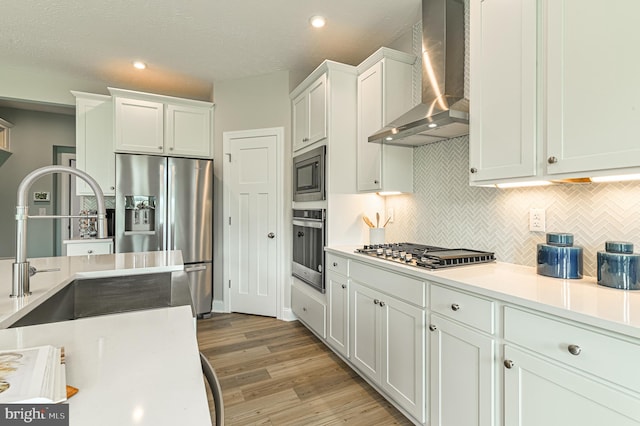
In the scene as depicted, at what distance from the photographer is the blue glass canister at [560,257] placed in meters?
1.45

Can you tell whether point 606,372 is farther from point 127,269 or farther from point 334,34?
point 334,34

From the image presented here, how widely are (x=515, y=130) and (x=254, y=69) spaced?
2862 millimetres

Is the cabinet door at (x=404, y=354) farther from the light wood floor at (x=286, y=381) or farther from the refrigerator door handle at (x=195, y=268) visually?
the refrigerator door handle at (x=195, y=268)

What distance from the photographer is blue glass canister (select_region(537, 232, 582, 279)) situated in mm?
1447

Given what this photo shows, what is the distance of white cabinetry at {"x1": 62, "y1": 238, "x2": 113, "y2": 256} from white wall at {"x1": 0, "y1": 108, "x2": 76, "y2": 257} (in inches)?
62.0

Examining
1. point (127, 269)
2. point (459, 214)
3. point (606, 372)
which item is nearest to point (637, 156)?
point (606, 372)

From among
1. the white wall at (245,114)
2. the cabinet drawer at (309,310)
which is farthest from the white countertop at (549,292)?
the white wall at (245,114)

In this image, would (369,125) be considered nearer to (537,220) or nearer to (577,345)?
(537,220)

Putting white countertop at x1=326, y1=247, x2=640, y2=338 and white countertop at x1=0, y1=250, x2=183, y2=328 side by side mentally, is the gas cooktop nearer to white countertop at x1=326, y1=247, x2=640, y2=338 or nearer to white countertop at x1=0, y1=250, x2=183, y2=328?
white countertop at x1=326, y1=247, x2=640, y2=338

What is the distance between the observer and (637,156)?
1.11m

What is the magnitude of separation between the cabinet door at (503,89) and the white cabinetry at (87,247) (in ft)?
11.6

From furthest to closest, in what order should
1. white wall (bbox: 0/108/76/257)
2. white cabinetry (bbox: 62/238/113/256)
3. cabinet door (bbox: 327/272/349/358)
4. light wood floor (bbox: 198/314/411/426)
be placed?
1. white wall (bbox: 0/108/76/257)
2. white cabinetry (bbox: 62/238/113/256)
3. cabinet door (bbox: 327/272/349/358)
4. light wood floor (bbox: 198/314/411/426)

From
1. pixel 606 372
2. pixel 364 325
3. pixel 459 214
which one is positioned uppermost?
pixel 459 214

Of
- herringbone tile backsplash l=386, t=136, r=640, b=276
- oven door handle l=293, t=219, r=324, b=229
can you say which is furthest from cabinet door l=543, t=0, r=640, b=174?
oven door handle l=293, t=219, r=324, b=229
